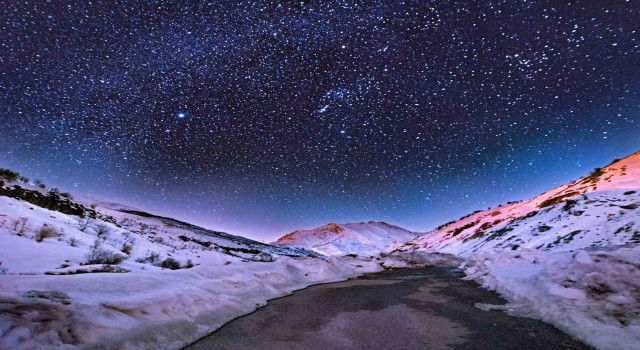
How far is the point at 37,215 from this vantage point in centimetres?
1070

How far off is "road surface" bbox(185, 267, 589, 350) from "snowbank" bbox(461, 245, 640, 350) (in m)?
0.30

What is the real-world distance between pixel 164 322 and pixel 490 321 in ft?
17.6

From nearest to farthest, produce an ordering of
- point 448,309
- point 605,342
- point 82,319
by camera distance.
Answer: point 82,319 → point 605,342 → point 448,309

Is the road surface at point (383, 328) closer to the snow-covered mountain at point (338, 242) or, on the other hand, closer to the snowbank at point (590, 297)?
the snowbank at point (590, 297)

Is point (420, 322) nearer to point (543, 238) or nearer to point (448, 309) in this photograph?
point (448, 309)

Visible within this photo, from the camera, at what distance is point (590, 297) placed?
543 cm

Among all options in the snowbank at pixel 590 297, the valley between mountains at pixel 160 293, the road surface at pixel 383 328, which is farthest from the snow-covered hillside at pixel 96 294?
the snowbank at pixel 590 297

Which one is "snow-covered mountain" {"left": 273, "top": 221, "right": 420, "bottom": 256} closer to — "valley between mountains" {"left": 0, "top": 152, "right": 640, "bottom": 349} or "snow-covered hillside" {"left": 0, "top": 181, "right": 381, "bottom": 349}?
"valley between mountains" {"left": 0, "top": 152, "right": 640, "bottom": 349}

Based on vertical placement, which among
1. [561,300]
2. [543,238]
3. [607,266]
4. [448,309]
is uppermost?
[543,238]

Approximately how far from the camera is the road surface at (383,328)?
4223 millimetres

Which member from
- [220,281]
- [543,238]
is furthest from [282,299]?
[543,238]

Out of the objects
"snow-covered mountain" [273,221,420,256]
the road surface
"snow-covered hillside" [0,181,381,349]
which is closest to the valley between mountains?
"snow-covered hillside" [0,181,381,349]

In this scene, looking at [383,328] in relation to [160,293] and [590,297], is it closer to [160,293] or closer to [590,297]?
[590,297]

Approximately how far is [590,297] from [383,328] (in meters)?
3.75
